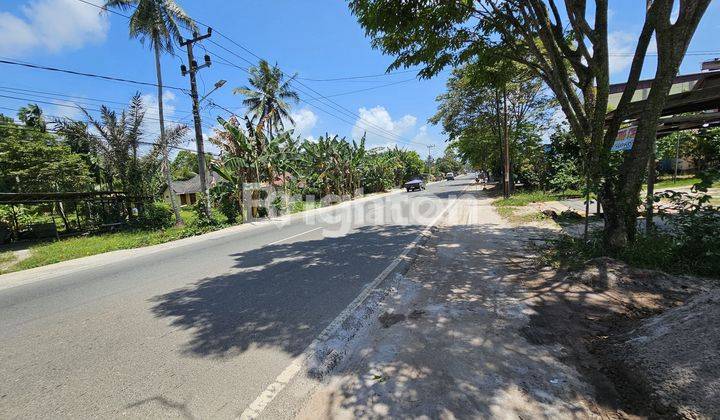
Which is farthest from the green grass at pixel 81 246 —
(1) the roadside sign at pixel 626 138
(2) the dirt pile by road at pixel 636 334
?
(1) the roadside sign at pixel 626 138

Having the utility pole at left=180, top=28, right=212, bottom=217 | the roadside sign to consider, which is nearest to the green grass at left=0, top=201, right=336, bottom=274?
the utility pole at left=180, top=28, right=212, bottom=217

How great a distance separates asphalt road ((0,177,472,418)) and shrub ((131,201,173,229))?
1022cm

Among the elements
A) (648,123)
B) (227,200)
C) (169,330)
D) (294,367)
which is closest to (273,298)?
(169,330)

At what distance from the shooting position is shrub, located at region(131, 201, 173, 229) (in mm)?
Answer: 17984

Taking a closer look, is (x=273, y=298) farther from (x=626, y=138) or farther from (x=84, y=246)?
(x=84, y=246)

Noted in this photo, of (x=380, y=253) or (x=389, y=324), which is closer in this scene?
(x=389, y=324)

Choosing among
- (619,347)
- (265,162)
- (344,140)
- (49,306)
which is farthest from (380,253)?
(344,140)

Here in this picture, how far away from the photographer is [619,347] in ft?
10.5

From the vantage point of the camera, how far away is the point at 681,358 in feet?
8.46

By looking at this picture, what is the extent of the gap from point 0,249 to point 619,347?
69.1 ft

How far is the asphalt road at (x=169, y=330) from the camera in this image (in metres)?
2.99

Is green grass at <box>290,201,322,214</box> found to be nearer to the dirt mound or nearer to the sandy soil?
the sandy soil

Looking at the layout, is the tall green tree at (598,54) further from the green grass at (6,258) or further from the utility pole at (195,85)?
the green grass at (6,258)

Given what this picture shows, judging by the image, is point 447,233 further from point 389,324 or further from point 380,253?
point 389,324
